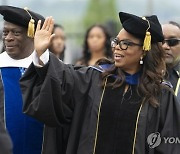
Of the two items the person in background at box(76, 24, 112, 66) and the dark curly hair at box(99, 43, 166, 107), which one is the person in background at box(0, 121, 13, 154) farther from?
the person in background at box(76, 24, 112, 66)

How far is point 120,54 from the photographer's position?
5441mm

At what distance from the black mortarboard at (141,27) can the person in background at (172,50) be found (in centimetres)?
88

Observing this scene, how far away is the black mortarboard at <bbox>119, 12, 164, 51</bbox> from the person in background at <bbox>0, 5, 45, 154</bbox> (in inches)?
29.5

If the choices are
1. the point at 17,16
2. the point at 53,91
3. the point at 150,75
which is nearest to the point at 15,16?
the point at 17,16

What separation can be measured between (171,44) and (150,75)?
3.92 ft

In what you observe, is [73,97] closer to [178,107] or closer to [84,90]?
[84,90]

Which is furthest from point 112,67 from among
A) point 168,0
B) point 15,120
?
point 168,0

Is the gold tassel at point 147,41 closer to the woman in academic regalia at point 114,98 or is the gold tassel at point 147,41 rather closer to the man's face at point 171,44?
the woman in academic regalia at point 114,98

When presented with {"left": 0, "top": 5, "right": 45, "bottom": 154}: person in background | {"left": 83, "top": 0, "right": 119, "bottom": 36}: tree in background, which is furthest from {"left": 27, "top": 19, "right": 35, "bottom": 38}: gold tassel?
{"left": 83, "top": 0, "right": 119, "bottom": 36}: tree in background

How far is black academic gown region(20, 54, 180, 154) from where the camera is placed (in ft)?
17.3

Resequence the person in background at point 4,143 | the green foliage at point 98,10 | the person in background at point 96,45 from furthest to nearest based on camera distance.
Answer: the green foliage at point 98,10 → the person in background at point 96,45 → the person in background at point 4,143

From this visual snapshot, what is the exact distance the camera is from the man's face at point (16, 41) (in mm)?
5680

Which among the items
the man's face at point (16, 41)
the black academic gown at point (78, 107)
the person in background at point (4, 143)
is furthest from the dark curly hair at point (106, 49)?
the person in background at point (4, 143)

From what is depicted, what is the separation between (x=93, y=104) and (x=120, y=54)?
451 mm
